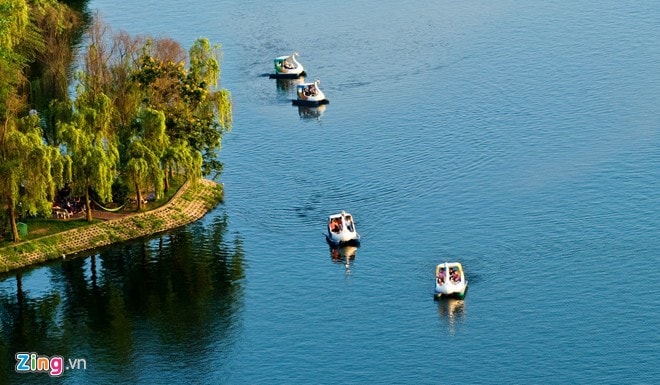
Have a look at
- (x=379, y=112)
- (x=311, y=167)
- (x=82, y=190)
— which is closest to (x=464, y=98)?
(x=379, y=112)

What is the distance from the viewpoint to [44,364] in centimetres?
12750

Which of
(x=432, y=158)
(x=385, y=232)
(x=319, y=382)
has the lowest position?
(x=319, y=382)

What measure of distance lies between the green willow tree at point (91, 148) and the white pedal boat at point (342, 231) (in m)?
21.3

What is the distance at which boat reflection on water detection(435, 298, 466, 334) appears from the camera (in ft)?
432

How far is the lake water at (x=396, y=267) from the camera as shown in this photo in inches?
4966

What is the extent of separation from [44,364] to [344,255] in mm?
31801

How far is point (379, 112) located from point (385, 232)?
3959cm

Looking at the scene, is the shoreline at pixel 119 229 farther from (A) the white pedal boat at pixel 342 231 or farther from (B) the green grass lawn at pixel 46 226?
(A) the white pedal boat at pixel 342 231

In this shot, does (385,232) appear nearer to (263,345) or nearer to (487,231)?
(487,231)

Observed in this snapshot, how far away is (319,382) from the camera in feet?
403

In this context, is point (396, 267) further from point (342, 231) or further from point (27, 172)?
point (27, 172)

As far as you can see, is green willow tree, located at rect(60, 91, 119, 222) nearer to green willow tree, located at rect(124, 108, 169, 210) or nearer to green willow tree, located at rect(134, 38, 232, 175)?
green willow tree, located at rect(124, 108, 169, 210)

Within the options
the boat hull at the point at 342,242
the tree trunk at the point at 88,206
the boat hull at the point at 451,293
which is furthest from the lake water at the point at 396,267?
the tree trunk at the point at 88,206

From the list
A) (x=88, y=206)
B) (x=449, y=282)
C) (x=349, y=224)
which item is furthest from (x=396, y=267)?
(x=88, y=206)
